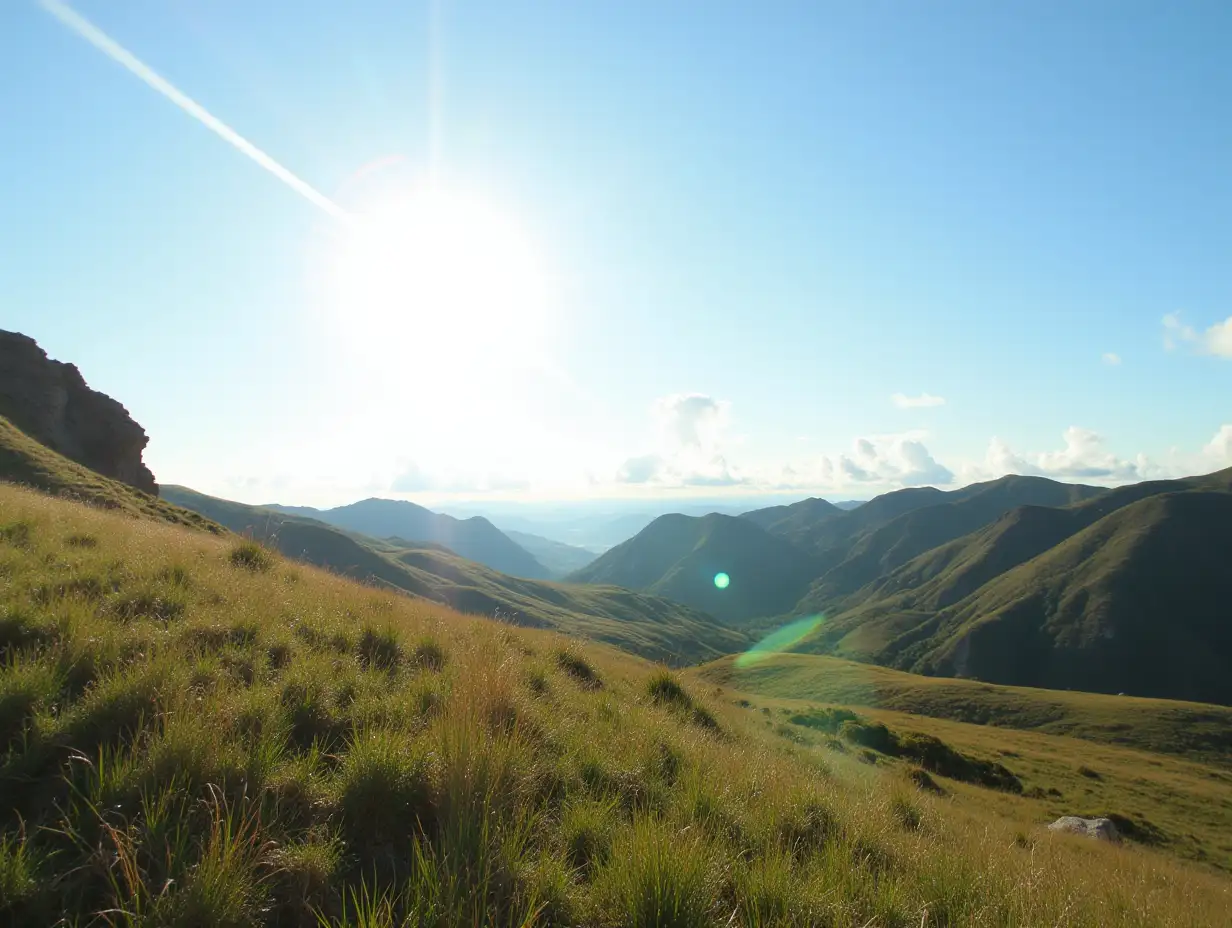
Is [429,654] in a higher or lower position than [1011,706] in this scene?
higher

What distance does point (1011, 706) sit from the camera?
318ft

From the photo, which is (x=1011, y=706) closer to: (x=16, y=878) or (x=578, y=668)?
(x=578, y=668)

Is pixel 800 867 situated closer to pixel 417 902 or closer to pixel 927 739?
pixel 417 902

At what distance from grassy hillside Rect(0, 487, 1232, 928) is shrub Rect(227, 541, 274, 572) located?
9.87 feet

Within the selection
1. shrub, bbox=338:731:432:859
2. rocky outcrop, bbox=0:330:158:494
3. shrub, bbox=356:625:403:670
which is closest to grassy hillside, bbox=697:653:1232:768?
rocky outcrop, bbox=0:330:158:494

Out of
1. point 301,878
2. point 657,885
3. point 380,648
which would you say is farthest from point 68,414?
point 657,885

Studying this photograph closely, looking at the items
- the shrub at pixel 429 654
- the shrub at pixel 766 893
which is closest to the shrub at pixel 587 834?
the shrub at pixel 766 893

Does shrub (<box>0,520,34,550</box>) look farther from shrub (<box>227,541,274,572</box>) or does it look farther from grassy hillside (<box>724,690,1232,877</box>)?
grassy hillside (<box>724,690,1232,877</box>)

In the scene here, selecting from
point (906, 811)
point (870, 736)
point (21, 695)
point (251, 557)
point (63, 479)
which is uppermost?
point (63, 479)

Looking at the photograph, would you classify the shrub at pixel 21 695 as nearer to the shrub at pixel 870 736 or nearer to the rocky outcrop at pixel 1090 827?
the rocky outcrop at pixel 1090 827

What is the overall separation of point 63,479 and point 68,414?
33.7 metres

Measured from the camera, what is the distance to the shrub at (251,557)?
34.1 ft

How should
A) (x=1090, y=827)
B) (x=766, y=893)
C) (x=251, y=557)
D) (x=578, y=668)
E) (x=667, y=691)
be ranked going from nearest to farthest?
(x=766, y=893) < (x=578, y=668) < (x=667, y=691) < (x=251, y=557) < (x=1090, y=827)

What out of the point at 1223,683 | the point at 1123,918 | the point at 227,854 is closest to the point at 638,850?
the point at 227,854
